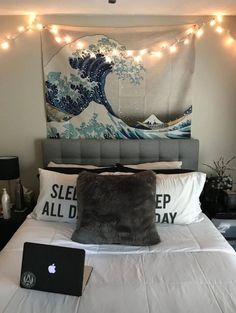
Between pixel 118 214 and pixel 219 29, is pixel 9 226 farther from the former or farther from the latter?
pixel 219 29

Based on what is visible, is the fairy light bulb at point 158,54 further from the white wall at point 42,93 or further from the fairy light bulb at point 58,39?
the fairy light bulb at point 58,39

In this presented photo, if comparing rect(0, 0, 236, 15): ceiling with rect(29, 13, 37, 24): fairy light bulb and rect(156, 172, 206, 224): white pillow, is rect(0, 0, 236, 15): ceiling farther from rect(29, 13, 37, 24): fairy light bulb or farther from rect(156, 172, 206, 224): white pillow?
rect(156, 172, 206, 224): white pillow

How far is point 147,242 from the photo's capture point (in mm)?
1769

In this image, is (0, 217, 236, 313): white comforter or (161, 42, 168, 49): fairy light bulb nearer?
(0, 217, 236, 313): white comforter

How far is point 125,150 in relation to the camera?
104 inches

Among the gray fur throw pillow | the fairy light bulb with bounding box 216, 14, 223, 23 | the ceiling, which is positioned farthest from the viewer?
the fairy light bulb with bounding box 216, 14, 223, 23

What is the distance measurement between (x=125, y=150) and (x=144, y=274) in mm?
1330

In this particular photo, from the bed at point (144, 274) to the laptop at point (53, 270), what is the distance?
0.11ft

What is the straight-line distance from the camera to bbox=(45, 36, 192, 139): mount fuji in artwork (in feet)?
8.41

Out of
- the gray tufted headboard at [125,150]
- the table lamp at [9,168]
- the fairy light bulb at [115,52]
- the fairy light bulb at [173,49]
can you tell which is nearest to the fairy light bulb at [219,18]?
the fairy light bulb at [173,49]

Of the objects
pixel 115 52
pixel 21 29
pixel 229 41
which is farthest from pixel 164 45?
pixel 21 29

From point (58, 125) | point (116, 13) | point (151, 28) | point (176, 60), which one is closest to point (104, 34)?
point (116, 13)

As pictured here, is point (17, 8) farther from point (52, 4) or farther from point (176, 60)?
point (176, 60)

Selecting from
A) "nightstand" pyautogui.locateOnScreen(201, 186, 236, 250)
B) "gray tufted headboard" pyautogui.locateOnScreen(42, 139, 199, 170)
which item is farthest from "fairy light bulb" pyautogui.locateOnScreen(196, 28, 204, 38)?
"nightstand" pyautogui.locateOnScreen(201, 186, 236, 250)
